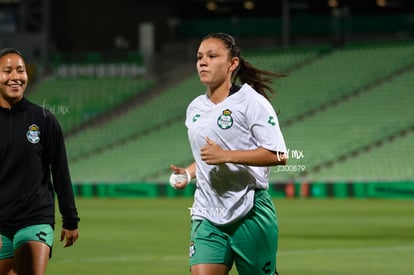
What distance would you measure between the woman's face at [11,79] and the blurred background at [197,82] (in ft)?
79.9

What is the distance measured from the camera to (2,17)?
153 feet

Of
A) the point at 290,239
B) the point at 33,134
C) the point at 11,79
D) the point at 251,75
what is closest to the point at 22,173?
the point at 33,134

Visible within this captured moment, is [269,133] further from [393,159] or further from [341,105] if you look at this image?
[341,105]

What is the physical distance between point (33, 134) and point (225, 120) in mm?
1300

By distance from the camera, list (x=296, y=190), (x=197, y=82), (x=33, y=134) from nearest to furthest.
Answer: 1. (x=33, y=134)
2. (x=296, y=190)
3. (x=197, y=82)

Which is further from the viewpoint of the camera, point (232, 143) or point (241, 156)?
point (232, 143)

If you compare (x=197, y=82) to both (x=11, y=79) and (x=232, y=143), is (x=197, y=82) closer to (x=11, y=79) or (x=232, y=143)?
(x=11, y=79)

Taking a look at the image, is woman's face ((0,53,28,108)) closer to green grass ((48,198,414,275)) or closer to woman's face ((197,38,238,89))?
woman's face ((197,38,238,89))

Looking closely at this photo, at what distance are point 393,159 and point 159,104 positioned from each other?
12231 mm

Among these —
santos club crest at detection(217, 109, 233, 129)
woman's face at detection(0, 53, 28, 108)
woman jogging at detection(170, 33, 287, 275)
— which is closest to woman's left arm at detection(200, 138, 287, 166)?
woman jogging at detection(170, 33, 287, 275)

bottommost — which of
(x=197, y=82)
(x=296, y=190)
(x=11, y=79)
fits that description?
(x=296, y=190)

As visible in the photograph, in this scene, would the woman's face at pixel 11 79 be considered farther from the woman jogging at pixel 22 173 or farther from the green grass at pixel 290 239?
the green grass at pixel 290 239

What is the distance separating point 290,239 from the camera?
1912 cm

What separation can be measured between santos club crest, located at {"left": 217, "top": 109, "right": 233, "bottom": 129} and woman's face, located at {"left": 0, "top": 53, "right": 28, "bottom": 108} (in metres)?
1.36
